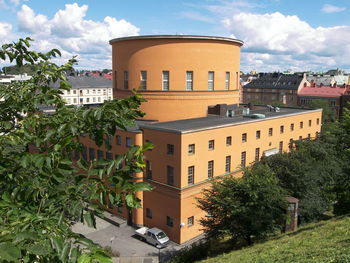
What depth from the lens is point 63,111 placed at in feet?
16.7

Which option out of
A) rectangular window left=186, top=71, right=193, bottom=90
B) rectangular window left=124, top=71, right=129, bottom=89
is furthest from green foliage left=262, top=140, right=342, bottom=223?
rectangular window left=124, top=71, right=129, bottom=89

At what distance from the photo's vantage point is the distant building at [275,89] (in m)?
93.6

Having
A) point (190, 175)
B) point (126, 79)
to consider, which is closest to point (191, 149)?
point (190, 175)

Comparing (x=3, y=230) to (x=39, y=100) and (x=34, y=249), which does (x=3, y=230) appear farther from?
(x=39, y=100)

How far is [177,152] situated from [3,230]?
2342 centimetres

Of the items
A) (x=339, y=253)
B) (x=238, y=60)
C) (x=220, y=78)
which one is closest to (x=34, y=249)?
(x=339, y=253)

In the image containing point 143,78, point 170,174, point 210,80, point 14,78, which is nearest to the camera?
point 170,174

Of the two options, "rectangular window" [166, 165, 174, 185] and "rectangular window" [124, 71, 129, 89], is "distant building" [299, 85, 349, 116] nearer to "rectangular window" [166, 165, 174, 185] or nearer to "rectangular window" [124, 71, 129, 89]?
"rectangular window" [124, 71, 129, 89]

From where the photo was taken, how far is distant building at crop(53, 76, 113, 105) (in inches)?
3476

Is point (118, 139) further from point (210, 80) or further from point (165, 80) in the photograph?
point (210, 80)

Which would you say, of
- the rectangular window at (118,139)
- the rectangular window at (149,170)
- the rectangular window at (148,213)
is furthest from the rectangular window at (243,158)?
the rectangular window at (118,139)

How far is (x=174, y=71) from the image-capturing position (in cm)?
3419

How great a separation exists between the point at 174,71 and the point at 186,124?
22.6 feet

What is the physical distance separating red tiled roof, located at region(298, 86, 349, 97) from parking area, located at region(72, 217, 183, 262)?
75.2 metres
